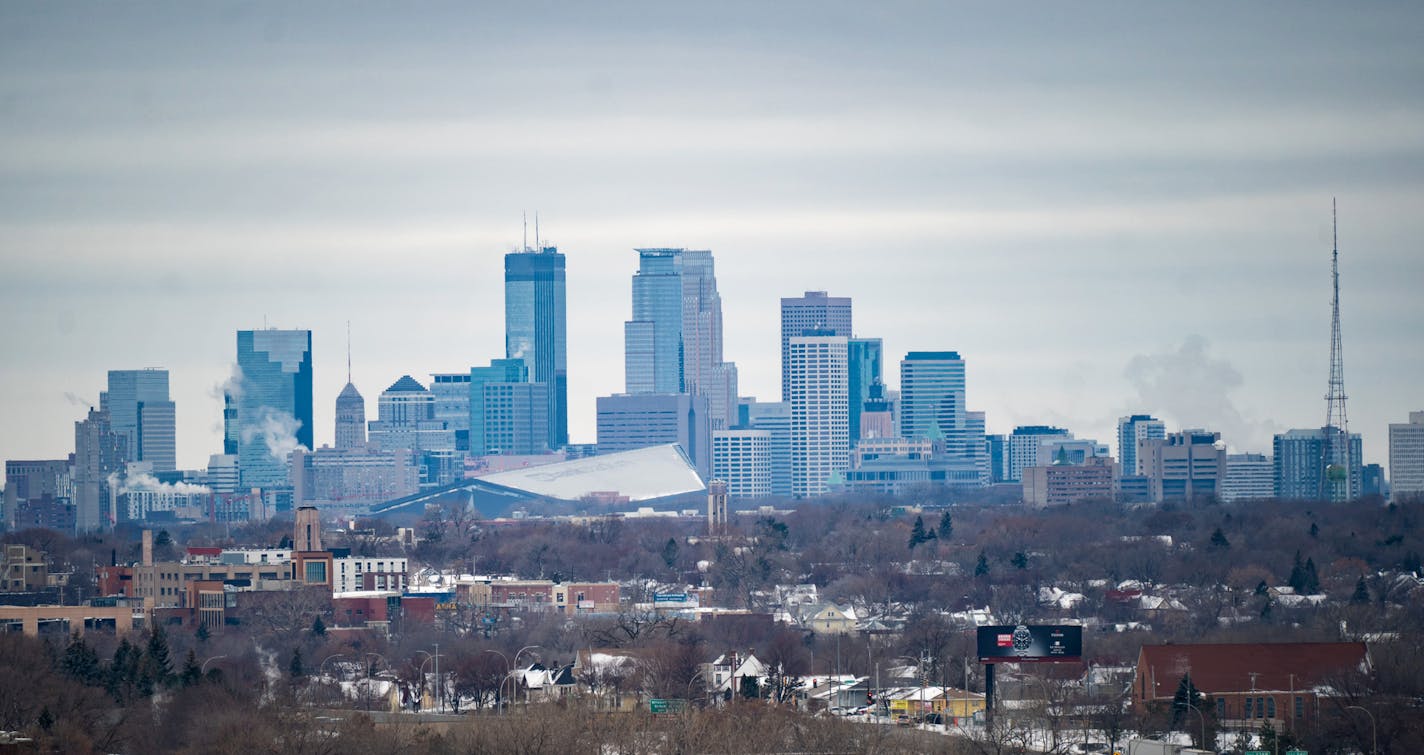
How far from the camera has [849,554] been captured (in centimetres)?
13888

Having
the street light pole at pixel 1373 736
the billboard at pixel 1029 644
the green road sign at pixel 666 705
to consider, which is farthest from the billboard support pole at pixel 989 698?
the street light pole at pixel 1373 736

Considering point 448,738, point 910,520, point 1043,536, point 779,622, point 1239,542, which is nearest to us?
point 448,738

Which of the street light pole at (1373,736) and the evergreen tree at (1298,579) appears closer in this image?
the street light pole at (1373,736)

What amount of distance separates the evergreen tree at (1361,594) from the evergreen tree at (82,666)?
4338 cm

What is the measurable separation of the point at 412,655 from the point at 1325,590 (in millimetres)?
36156

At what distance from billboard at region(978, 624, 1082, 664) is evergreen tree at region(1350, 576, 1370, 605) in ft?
101

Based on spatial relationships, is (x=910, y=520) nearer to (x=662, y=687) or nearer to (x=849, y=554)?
(x=849, y=554)

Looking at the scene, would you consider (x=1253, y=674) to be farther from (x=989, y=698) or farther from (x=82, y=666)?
(x=82, y=666)

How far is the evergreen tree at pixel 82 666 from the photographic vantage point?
226 feet

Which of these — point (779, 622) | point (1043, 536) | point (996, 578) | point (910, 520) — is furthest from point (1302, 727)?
point (910, 520)

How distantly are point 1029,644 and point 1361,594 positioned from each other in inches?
1311

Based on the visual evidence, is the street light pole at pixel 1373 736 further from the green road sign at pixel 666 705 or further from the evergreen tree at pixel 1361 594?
the evergreen tree at pixel 1361 594

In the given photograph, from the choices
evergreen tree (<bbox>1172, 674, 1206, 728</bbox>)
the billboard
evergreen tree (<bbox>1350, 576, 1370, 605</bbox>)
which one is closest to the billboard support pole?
the billboard

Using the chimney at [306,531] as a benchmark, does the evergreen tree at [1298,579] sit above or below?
below
